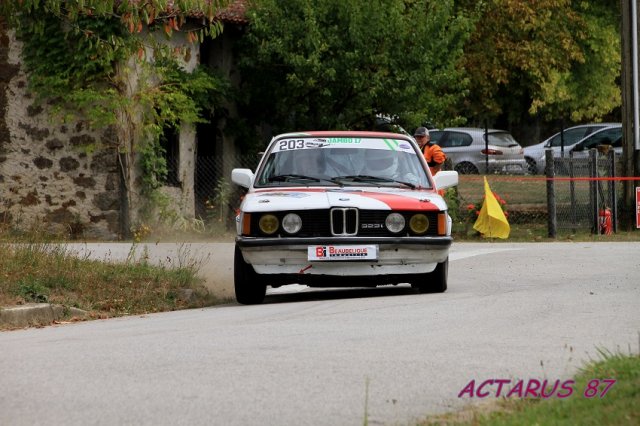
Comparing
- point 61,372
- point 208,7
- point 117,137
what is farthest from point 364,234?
point 117,137

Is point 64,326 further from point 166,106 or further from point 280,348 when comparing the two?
point 166,106

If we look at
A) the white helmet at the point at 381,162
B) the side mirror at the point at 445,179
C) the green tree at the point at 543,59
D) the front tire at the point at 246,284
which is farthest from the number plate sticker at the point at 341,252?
the green tree at the point at 543,59

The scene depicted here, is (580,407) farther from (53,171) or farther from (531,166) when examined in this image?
(531,166)

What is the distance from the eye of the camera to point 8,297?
13555mm

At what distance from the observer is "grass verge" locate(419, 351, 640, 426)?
6508 mm

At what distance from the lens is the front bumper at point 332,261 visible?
43.6 ft

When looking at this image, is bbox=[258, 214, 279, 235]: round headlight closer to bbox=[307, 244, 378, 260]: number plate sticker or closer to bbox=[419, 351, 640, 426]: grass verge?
bbox=[307, 244, 378, 260]: number plate sticker

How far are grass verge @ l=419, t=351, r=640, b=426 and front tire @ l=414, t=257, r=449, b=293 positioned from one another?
20.0 feet

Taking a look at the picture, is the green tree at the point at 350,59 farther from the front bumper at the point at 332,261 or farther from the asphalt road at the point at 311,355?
the front bumper at the point at 332,261

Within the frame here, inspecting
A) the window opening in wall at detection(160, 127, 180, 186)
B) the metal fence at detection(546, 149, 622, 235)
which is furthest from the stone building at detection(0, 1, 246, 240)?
the metal fence at detection(546, 149, 622, 235)

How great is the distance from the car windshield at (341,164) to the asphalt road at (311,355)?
116cm

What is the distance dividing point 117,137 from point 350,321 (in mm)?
15782

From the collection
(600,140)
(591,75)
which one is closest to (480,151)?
(600,140)

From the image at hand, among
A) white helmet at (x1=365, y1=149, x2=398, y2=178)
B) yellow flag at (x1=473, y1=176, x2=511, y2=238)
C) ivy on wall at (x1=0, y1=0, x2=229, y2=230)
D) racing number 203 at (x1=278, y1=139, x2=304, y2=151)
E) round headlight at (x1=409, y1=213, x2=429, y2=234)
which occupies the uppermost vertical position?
ivy on wall at (x1=0, y1=0, x2=229, y2=230)
